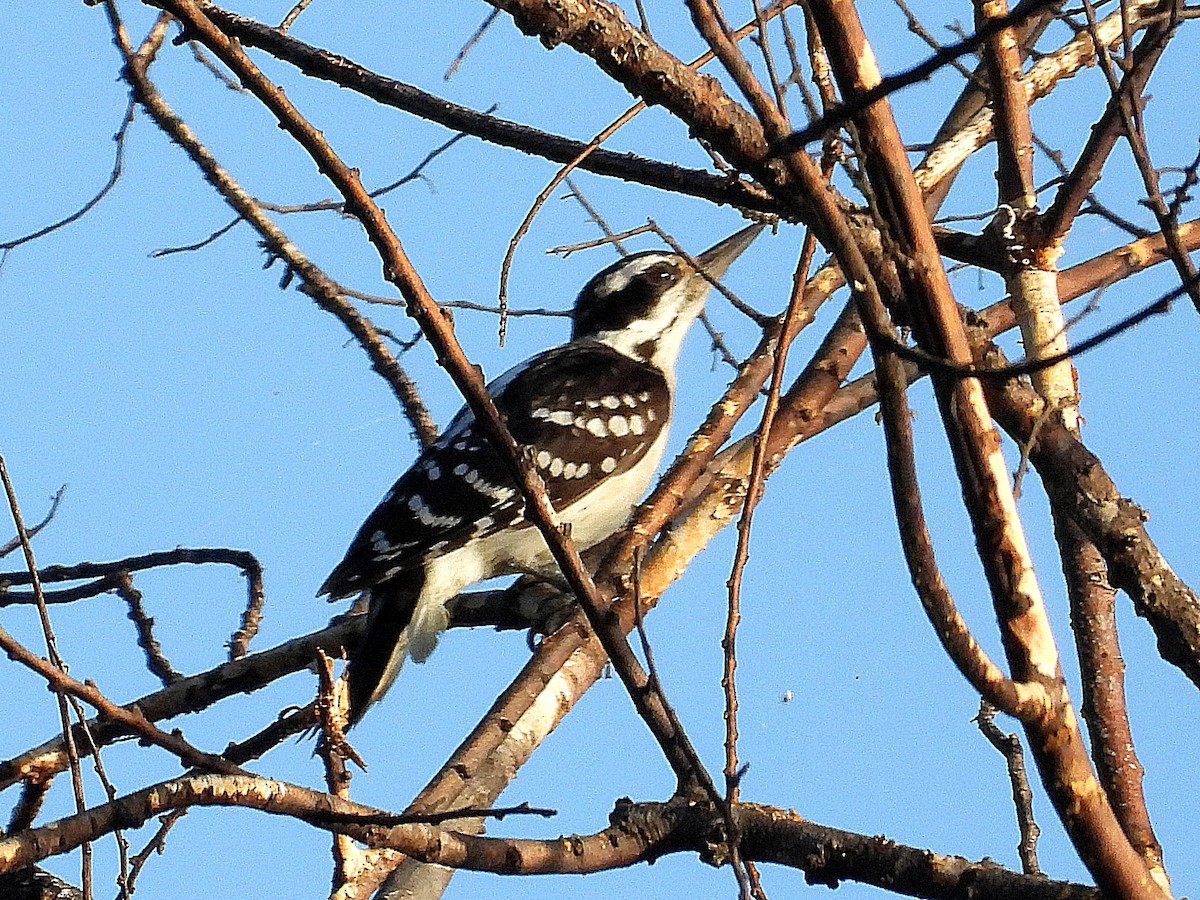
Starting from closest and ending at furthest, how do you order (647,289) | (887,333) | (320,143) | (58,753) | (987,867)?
(887,333)
(320,143)
(987,867)
(58,753)
(647,289)

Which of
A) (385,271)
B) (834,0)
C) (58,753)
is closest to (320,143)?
(385,271)

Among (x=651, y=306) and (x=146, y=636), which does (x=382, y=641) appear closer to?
(x=146, y=636)

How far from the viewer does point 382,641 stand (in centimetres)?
473

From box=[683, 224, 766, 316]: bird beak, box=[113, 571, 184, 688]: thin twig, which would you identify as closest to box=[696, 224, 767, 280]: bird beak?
box=[683, 224, 766, 316]: bird beak

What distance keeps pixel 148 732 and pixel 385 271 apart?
0.76m

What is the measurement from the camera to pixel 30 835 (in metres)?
2.12

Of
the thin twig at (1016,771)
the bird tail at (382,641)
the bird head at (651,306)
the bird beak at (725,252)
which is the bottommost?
the thin twig at (1016,771)

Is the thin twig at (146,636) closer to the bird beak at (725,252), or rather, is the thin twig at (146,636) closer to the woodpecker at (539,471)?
the woodpecker at (539,471)

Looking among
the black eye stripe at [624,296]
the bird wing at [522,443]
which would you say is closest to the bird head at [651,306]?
the black eye stripe at [624,296]

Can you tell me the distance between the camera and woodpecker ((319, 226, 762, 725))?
486 centimetres

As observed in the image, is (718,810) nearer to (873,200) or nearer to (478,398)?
(478,398)

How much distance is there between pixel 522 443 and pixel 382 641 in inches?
30.4

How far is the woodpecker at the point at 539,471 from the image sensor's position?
4.86 meters

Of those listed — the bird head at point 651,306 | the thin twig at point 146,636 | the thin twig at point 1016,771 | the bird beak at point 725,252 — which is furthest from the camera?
the bird head at point 651,306
